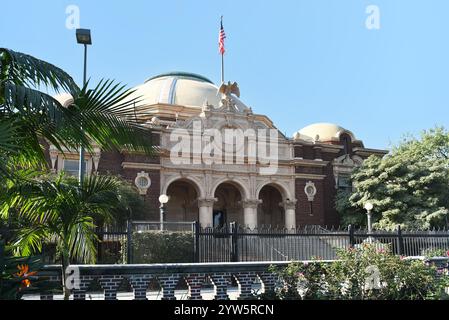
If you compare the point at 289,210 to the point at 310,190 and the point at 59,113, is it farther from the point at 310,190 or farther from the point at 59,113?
the point at 59,113

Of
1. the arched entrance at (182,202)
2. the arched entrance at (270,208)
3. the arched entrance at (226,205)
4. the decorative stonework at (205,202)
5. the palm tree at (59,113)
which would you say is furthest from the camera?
the arched entrance at (270,208)

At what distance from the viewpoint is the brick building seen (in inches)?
1118

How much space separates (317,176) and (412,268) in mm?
25277

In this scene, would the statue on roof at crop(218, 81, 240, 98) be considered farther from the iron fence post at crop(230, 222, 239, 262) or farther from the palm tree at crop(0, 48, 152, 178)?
the palm tree at crop(0, 48, 152, 178)

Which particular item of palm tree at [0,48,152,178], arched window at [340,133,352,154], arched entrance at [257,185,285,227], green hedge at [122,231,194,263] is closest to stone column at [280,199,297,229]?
arched entrance at [257,185,285,227]

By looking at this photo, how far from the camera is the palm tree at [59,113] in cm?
534

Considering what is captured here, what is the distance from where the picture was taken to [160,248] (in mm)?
17469

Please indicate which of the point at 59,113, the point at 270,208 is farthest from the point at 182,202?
the point at 59,113

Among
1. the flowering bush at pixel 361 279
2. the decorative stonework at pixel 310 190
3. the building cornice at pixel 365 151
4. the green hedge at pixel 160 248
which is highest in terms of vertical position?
the building cornice at pixel 365 151

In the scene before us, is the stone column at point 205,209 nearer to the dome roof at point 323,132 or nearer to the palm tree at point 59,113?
the dome roof at point 323,132

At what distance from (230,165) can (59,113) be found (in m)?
25.1

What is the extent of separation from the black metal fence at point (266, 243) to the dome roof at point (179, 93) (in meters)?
18.6

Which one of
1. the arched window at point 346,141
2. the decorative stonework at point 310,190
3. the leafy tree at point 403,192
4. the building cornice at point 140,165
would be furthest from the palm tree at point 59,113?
the arched window at point 346,141

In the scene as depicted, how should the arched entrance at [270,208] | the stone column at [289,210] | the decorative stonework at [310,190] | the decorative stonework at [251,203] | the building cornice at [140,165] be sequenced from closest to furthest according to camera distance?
the building cornice at [140,165] → the decorative stonework at [251,203] → the stone column at [289,210] → the decorative stonework at [310,190] → the arched entrance at [270,208]
